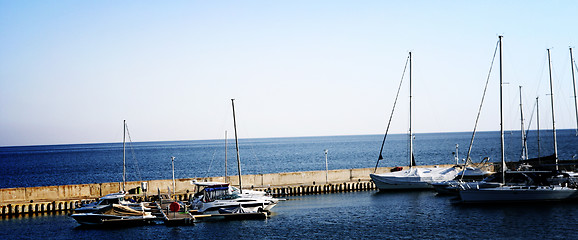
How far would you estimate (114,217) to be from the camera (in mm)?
42750

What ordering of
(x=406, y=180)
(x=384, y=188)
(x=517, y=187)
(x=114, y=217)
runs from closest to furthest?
(x=114, y=217) → (x=517, y=187) → (x=406, y=180) → (x=384, y=188)

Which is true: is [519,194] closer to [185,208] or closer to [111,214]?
[185,208]

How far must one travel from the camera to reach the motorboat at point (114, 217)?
42531mm

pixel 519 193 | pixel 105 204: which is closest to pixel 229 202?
pixel 105 204

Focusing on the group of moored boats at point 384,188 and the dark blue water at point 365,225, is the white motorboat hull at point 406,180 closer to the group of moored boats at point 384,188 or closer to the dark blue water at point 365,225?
the group of moored boats at point 384,188

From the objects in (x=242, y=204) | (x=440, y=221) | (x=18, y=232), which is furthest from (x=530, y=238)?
(x=18, y=232)

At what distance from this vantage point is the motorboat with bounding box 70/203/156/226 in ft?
140

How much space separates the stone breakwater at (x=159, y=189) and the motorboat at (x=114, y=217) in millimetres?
5739

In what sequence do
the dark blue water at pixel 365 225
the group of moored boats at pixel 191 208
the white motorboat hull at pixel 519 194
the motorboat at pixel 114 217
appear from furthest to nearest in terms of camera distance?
the white motorboat hull at pixel 519 194
the group of moored boats at pixel 191 208
the motorboat at pixel 114 217
the dark blue water at pixel 365 225

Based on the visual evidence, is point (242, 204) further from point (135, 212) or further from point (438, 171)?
point (438, 171)

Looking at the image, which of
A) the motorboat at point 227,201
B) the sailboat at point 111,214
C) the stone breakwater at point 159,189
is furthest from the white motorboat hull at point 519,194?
the sailboat at point 111,214

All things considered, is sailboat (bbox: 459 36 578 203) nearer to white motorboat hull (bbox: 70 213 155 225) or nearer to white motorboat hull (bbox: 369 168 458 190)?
white motorboat hull (bbox: 369 168 458 190)

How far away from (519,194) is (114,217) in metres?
32.6

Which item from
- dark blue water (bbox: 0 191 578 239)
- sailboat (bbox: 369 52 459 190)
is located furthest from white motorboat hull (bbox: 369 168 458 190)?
dark blue water (bbox: 0 191 578 239)
